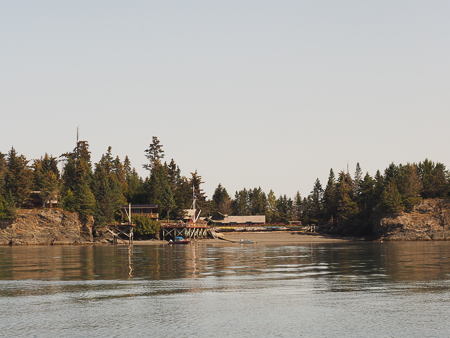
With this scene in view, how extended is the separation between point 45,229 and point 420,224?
108 m

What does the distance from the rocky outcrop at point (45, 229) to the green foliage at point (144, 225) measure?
1318cm

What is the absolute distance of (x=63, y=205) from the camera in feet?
454

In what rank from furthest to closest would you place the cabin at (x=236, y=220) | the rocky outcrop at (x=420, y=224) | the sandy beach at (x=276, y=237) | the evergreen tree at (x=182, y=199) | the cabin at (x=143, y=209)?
the cabin at (x=236, y=220) → the evergreen tree at (x=182, y=199) → the cabin at (x=143, y=209) → the sandy beach at (x=276, y=237) → the rocky outcrop at (x=420, y=224)

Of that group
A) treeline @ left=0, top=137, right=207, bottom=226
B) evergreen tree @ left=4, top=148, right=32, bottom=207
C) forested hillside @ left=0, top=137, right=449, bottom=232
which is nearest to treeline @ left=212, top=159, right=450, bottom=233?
forested hillside @ left=0, top=137, right=449, bottom=232

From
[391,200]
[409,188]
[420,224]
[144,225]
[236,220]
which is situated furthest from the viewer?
[236,220]

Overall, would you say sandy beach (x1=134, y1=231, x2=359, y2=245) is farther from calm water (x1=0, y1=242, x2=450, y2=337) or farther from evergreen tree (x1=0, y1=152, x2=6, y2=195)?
calm water (x1=0, y1=242, x2=450, y2=337)

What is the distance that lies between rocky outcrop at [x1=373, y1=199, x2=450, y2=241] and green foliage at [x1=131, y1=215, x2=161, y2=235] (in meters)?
68.3

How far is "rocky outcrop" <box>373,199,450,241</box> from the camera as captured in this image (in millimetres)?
141500

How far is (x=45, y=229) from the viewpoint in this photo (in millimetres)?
130500

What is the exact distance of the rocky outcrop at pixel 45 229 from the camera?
126188 mm

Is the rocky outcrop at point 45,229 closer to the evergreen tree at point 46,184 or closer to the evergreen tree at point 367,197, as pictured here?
the evergreen tree at point 46,184

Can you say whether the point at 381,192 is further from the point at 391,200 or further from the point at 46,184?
the point at 46,184

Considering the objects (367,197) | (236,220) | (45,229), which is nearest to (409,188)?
(367,197)

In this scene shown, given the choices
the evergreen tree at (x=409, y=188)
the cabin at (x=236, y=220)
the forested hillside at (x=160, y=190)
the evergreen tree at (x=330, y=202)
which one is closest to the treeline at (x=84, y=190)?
the forested hillside at (x=160, y=190)
